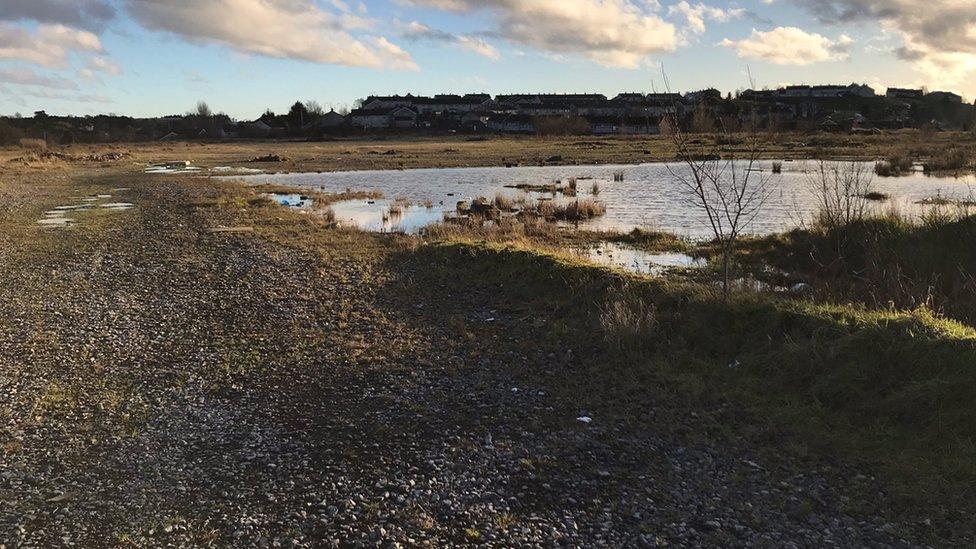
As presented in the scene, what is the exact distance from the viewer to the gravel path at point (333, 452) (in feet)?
19.3

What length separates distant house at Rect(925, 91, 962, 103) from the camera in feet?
478

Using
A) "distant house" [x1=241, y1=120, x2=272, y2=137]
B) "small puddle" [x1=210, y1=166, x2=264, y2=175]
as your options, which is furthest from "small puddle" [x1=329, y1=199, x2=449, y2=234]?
"distant house" [x1=241, y1=120, x2=272, y2=137]

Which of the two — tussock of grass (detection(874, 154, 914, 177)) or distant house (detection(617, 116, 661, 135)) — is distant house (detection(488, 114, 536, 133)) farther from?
tussock of grass (detection(874, 154, 914, 177))

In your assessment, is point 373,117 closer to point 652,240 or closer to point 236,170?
point 236,170

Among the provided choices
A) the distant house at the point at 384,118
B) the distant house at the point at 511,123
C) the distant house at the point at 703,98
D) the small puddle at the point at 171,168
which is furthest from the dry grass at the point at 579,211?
the distant house at the point at 384,118

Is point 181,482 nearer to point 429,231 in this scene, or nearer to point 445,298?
point 445,298

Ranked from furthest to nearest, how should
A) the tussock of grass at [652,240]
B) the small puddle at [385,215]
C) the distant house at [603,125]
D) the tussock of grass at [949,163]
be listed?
A: the distant house at [603,125]
the tussock of grass at [949,163]
the small puddle at [385,215]
the tussock of grass at [652,240]

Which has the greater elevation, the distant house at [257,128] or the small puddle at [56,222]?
the distant house at [257,128]

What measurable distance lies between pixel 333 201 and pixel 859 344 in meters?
30.7

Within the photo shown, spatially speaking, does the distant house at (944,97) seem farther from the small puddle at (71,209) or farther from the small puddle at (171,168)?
the small puddle at (71,209)

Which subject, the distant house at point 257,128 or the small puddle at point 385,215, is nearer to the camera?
the small puddle at point 385,215

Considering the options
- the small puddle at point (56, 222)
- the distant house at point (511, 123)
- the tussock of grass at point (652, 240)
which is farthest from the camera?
the distant house at point (511, 123)

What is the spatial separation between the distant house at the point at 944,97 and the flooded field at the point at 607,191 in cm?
11572

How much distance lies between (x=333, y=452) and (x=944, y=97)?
7189 inches
